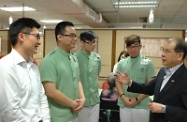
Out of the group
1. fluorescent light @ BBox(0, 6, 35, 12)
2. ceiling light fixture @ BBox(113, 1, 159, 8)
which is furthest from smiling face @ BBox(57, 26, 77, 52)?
fluorescent light @ BBox(0, 6, 35, 12)

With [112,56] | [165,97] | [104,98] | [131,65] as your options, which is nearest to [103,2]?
[112,56]

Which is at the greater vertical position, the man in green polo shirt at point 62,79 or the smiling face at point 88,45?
the smiling face at point 88,45

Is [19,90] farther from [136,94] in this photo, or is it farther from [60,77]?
[136,94]

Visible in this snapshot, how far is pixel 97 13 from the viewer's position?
841 centimetres

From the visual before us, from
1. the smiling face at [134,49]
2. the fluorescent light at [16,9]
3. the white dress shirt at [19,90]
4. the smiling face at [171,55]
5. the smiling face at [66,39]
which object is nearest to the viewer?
the white dress shirt at [19,90]

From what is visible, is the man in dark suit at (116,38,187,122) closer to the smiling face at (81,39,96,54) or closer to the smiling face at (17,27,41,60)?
the smiling face at (81,39,96,54)

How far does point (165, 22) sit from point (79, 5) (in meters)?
5.93

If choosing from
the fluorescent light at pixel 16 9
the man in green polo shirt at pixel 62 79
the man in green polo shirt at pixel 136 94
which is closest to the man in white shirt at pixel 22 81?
the man in green polo shirt at pixel 62 79

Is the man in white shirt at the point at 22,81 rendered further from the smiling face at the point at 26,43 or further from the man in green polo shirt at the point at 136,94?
the man in green polo shirt at the point at 136,94

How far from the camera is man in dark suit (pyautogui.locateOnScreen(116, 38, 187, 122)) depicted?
62.9 inches

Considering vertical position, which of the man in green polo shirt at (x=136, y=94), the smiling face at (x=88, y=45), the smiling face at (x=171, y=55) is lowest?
the man in green polo shirt at (x=136, y=94)

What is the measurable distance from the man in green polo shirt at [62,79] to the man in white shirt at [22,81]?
153 mm

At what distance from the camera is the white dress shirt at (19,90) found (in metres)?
1.38

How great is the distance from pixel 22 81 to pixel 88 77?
3.80ft
